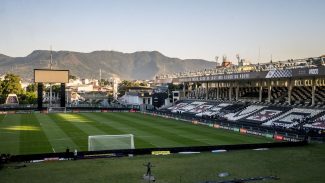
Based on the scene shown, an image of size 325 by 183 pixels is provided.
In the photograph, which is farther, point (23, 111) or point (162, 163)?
point (23, 111)

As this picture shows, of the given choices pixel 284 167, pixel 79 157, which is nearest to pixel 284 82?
pixel 284 167

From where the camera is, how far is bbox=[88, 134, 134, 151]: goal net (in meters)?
34.2

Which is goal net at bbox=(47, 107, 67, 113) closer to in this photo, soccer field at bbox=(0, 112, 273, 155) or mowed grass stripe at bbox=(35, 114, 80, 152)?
soccer field at bbox=(0, 112, 273, 155)

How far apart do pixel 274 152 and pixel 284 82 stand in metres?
32.9

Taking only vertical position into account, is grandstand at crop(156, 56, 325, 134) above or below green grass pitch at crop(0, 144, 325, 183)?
above

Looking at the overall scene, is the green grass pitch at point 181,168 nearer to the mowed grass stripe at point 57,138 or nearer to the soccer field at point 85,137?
the soccer field at point 85,137

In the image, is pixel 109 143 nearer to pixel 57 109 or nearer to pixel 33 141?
pixel 33 141

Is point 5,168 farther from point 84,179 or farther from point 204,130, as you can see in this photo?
point 204,130

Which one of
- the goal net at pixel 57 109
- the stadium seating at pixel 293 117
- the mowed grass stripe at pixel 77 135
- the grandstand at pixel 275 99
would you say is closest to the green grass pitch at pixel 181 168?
the mowed grass stripe at pixel 77 135

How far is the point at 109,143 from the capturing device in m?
35.8

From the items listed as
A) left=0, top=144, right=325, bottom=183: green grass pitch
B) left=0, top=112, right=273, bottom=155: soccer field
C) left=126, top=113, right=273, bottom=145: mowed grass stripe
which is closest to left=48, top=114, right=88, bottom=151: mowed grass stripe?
left=0, top=112, right=273, bottom=155: soccer field

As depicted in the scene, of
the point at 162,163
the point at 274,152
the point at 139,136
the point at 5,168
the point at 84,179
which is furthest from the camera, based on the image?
the point at 139,136

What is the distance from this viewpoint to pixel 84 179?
78.4 ft

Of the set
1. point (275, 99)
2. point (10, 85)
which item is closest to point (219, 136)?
point (275, 99)
